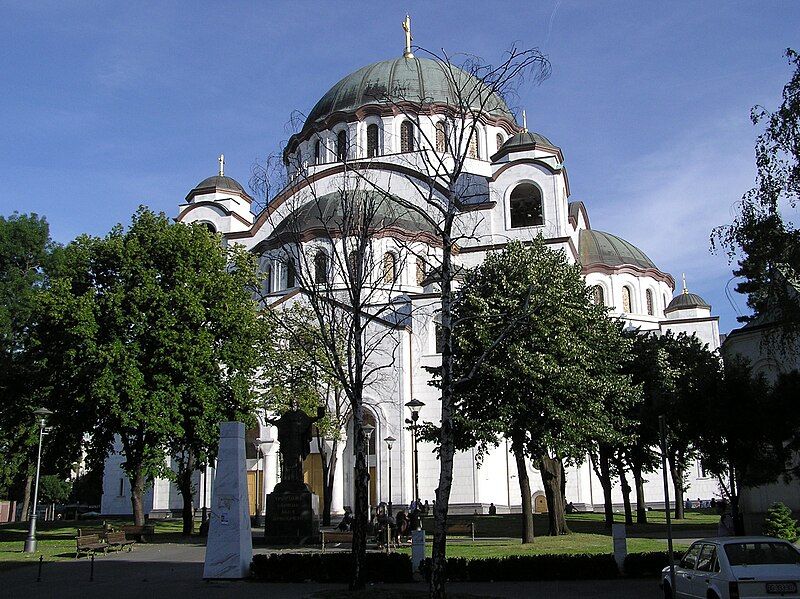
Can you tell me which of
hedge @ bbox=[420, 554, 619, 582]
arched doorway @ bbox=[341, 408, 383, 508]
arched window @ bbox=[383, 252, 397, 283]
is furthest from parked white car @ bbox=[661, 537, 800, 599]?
arched doorway @ bbox=[341, 408, 383, 508]

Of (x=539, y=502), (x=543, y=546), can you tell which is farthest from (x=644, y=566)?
(x=539, y=502)

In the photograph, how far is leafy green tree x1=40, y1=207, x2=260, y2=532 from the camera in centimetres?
2819

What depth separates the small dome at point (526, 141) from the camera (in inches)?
1752

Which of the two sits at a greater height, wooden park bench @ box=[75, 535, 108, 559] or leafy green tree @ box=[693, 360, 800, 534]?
leafy green tree @ box=[693, 360, 800, 534]

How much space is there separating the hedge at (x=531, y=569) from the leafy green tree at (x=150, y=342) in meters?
14.7

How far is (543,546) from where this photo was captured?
910 inches

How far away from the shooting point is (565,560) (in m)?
16.6

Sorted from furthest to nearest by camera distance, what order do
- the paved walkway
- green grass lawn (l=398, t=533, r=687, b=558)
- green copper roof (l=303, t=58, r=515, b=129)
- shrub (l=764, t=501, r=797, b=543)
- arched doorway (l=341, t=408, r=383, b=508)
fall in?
green copper roof (l=303, t=58, r=515, b=129), arched doorway (l=341, t=408, r=383, b=508), shrub (l=764, t=501, r=797, b=543), green grass lawn (l=398, t=533, r=687, b=558), the paved walkway

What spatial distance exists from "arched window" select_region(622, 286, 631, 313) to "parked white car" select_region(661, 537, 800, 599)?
39126 millimetres

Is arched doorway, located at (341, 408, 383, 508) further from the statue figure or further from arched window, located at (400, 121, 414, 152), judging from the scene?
arched window, located at (400, 121, 414, 152)

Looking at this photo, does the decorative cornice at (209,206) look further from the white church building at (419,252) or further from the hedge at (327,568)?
the hedge at (327,568)

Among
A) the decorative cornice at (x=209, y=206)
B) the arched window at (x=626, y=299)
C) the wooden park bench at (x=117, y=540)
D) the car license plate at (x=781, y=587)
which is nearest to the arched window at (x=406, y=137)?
the decorative cornice at (x=209, y=206)

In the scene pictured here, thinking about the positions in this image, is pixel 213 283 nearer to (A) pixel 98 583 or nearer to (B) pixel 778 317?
(A) pixel 98 583

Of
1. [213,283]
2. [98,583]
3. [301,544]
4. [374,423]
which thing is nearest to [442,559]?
[98,583]
